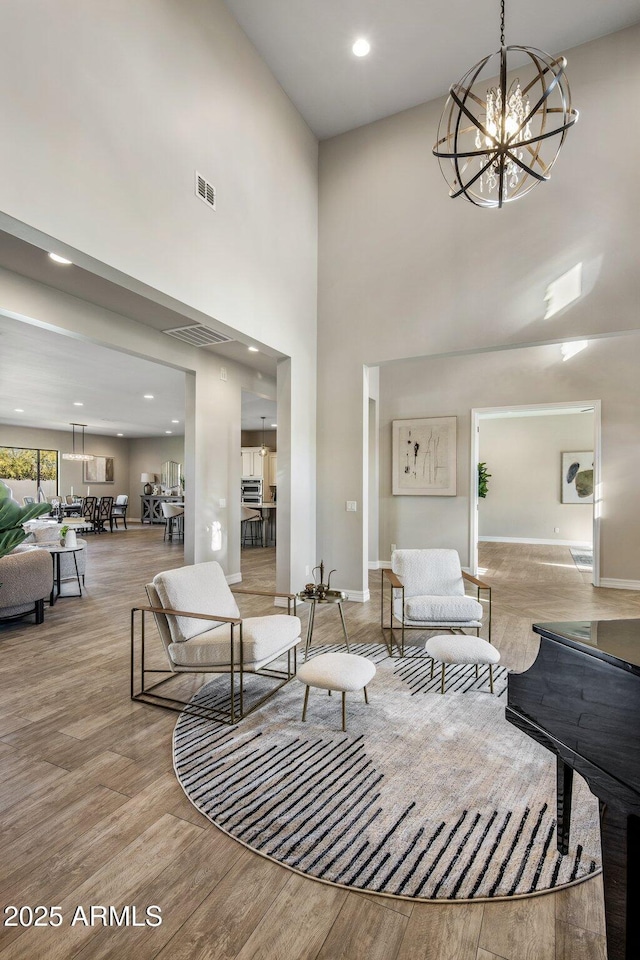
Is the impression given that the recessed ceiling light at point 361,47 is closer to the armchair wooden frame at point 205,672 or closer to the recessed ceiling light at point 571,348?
the recessed ceiling light at point 571,348

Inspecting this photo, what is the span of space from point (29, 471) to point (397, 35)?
45.7 feet

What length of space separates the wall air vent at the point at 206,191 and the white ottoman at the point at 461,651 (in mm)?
3838

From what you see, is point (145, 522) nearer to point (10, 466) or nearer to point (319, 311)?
point (10, 466)

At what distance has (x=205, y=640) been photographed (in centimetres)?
295

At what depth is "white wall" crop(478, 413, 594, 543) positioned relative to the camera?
34.1 ft

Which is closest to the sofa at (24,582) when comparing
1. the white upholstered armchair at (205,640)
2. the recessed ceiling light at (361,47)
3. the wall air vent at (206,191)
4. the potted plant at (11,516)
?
the white upholstered armchair at (205,640)

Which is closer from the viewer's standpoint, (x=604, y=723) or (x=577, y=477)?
(x=604, y=723)

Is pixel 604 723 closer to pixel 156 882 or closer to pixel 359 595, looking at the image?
pixel 156 882

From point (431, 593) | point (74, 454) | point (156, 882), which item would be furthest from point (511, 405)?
point (74, 454)

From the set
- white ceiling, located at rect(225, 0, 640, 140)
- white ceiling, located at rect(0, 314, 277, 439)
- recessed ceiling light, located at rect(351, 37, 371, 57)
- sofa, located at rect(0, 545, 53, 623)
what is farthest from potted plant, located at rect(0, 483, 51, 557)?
recessed ceiling light, located at rect(351, 37, 371, 57)

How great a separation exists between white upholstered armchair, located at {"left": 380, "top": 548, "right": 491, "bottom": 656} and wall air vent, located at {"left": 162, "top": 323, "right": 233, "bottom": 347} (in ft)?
10.5

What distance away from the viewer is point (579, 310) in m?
4.46

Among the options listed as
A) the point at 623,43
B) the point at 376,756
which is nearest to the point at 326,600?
the point at 376,756

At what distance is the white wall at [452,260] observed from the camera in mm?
4469
